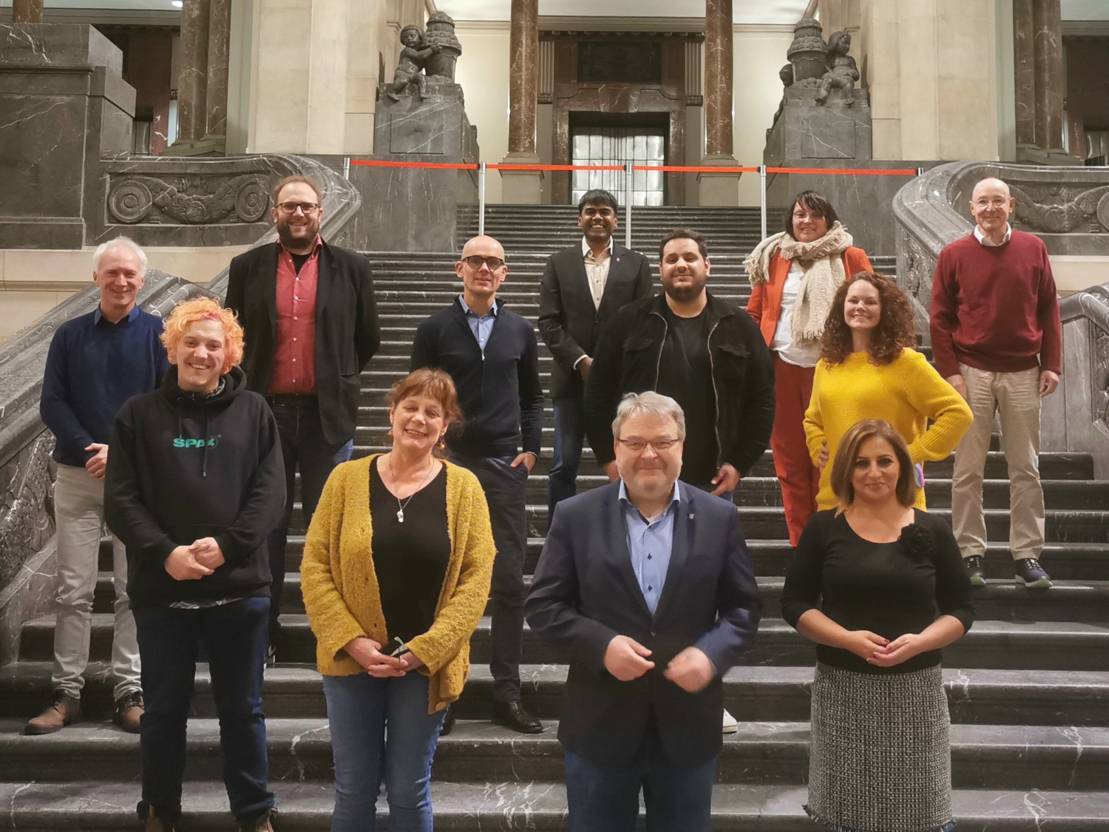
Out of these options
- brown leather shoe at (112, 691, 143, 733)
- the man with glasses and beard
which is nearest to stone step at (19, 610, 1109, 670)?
brown leather shoe at (112, 691, 143, 733)

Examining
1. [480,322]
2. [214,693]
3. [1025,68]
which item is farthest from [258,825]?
[1025,68]

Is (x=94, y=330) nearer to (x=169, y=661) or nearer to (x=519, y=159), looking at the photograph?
(x=169, y=661)

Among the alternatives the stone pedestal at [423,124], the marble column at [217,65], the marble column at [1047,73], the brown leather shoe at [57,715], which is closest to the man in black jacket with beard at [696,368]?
the brown leather shoe at [57,715]

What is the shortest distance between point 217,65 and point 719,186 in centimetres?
881

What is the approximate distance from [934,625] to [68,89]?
1018cm

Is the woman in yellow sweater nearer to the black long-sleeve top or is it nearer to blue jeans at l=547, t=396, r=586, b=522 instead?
the black long-sleeve top

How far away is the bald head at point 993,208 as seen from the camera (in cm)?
490

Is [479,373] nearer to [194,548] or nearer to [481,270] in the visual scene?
[481,270]

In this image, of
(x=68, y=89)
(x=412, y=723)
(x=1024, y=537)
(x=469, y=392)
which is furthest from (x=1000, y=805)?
(x=68, y=89)

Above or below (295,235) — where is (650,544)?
below

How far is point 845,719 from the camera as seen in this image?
3008 mm

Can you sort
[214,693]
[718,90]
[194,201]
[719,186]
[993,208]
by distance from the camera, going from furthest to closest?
[718,90], [719,186], [194,201], [993,208], [214,693]

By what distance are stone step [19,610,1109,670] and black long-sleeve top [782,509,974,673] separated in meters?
1.56

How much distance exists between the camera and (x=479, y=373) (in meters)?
4.30
